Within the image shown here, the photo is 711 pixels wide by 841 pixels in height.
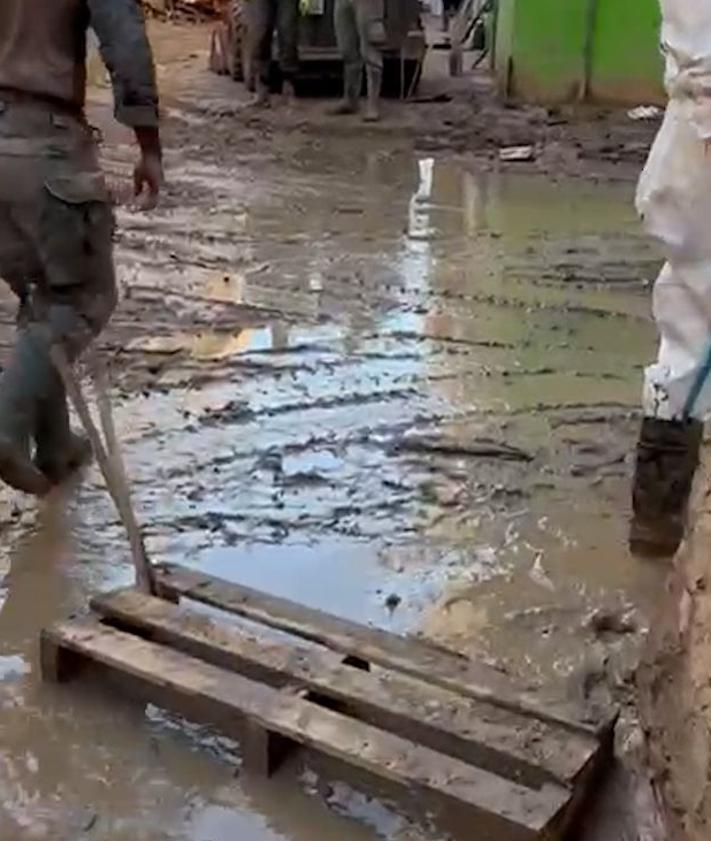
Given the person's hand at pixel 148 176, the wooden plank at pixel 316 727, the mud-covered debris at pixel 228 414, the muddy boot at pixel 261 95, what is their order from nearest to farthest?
the wooden plank at pixel 316 727 → the person's hand at pixel 148 176 → the mud-covered debris at pixel 228 414 → the muddy boot at pixel 261 95

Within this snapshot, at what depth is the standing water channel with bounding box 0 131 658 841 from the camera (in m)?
3.04

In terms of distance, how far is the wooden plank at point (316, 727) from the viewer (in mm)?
2715

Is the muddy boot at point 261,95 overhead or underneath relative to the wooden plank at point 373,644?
underneath

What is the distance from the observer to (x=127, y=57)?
382 cm

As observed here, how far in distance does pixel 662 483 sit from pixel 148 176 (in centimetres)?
160

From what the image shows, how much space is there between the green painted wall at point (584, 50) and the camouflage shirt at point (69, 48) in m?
8.90

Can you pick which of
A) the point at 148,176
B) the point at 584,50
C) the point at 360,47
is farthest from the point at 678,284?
the point at 584,50

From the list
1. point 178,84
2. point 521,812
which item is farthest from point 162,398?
point 178,84

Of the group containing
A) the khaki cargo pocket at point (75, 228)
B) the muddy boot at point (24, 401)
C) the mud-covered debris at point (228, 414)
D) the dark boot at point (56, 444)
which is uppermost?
the khaki cargo pocket at point (75, 228)

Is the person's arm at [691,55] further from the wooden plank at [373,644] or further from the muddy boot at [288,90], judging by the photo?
the muddy boot at [288,90]

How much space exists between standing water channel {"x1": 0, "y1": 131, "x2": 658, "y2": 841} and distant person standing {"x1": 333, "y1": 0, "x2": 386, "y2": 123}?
4.28 metres

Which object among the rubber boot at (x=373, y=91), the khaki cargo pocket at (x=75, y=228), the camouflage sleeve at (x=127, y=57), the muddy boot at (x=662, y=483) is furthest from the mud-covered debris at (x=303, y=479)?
the rubber boot at (x=373, y=91)

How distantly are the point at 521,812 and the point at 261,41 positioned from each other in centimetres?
1075

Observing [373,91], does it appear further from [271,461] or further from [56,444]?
[56,444]
